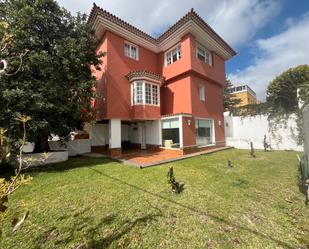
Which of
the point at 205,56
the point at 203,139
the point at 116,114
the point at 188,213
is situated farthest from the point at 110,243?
the point at 205,56

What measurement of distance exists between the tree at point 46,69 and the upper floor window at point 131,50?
10.9ft

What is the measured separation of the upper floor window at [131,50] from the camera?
14.4 meters

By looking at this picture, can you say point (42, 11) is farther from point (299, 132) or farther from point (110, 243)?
point (299, 132)

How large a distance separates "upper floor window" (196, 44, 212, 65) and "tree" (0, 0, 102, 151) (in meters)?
9.06

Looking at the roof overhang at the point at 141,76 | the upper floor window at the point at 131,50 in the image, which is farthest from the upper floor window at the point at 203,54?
the upper floor window at the point at 131,50

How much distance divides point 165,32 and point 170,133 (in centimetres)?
884

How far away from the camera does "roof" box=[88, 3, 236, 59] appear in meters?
12.2

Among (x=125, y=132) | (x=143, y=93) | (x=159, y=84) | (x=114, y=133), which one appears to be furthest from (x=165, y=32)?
(x=125, y=132)

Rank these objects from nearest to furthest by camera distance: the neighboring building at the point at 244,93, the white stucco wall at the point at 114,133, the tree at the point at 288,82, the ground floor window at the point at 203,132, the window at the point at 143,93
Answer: the white stucco wall at the point at 114,133
the window at the point at 143,93
the ground floor window at the point at 203,132
the tree at the point at 288,82
the neighboring building at the point at 244,93

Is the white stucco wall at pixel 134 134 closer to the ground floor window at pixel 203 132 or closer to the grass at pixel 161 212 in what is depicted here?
the ground floor window at pixel 203 132

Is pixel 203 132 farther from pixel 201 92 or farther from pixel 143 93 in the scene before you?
pixel 143 93

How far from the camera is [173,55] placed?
51.3 feet

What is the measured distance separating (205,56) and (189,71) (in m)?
3.72

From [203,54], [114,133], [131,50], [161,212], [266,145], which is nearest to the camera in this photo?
[161,212]
